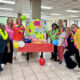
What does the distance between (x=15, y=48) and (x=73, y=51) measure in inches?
71.7

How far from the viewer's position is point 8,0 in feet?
21.1

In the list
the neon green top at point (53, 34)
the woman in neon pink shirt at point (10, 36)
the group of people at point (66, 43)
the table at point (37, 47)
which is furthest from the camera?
the neon green top at point (53, 34)

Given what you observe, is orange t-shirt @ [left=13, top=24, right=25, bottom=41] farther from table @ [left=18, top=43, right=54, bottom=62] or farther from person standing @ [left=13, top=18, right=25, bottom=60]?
table @ [left=18, top=43, right=54, bottom=62]

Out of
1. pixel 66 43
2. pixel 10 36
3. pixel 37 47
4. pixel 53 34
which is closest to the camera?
pixel 10 36

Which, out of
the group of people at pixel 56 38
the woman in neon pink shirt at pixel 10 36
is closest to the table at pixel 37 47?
the group of people at pixel 56 38

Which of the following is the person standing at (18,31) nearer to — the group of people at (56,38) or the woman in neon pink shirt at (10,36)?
the group of people at (56,38)

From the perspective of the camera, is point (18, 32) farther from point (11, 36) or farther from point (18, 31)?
point (11, 36)

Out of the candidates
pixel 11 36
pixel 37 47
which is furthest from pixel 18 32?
pixel 37 47

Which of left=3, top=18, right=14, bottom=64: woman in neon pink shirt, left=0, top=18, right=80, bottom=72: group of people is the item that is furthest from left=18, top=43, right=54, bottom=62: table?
left=3, top=18, right=14, bottom=64: woman in neon pink shirt

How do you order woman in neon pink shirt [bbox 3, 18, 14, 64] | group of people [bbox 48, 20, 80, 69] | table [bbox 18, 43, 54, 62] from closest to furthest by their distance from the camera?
group of people [bbox 48, 20, 80, 69] < woman in neon pink shirt [bbox 3, 18, 14, 64] < table [bbox 18, 43, 54, 62]

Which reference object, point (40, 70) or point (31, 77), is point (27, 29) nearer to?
point (40, 70)

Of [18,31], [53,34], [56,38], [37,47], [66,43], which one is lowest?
[37,47]

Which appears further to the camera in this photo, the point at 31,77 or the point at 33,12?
the point at 33,12

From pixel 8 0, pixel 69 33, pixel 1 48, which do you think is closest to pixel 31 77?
pixel 1 48
